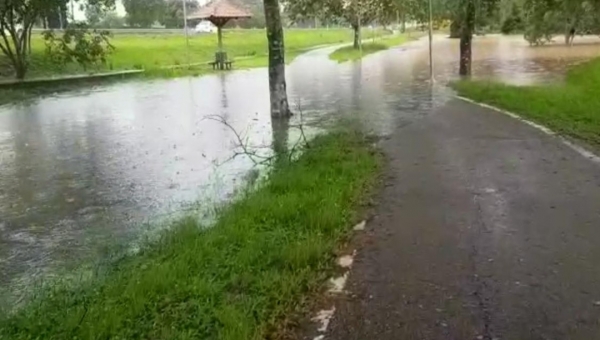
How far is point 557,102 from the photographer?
13688mm

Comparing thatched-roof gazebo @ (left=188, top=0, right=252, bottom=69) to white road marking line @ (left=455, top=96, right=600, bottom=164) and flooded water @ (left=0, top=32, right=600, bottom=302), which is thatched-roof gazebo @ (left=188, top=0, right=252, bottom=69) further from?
white road marking line @ (left=455, top=96, right=600, bottom=164)

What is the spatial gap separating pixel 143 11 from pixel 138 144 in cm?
5292

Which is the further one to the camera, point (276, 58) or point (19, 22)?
point (19, 22)

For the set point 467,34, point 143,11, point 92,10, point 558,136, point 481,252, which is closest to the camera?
point 481,252

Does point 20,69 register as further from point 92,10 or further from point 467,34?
point 467,34

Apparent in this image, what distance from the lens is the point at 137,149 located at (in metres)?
12.1

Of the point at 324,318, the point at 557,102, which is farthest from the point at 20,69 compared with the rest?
the point at 324,318

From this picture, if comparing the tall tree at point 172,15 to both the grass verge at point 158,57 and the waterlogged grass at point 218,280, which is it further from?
the waterlogged grass at point 218,280

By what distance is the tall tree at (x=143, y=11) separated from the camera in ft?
201

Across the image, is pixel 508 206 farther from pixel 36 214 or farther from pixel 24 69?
pixel 24 69

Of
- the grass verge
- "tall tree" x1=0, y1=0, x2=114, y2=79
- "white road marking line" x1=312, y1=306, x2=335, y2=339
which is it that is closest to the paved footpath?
"white road marking line" x1=312, y1=306, x2=335, y2=339

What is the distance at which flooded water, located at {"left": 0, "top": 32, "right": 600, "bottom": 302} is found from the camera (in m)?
7.06

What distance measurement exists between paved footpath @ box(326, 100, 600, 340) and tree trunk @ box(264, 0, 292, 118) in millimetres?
5231

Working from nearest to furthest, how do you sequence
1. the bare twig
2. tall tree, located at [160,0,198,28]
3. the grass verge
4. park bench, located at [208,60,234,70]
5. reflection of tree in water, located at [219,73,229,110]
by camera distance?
the bare twig
reflection of tree in water, located at [219,73,229,110]
the grass verge
park bench, located at [208,60,234,70]
tall tree, located at [160,0,198,28]
